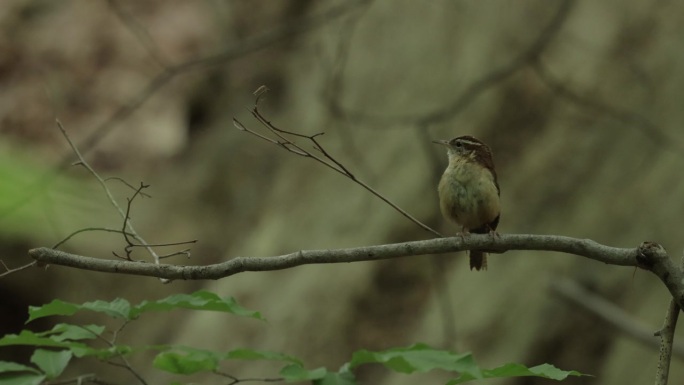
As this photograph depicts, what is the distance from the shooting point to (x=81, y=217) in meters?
7.66

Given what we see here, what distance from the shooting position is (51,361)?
2.13m

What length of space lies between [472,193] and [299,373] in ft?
7.37

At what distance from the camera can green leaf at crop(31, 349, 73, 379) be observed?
6.84ft

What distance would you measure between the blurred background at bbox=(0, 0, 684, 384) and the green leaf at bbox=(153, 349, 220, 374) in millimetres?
3854

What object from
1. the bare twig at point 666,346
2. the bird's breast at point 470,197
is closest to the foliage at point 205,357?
the bare twig at point 666,346

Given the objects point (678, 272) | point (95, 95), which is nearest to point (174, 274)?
point (678, 272)

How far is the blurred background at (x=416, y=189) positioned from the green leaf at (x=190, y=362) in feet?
12.6

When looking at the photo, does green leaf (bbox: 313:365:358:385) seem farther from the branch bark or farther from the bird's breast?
the bird's breast

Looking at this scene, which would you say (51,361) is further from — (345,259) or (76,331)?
(345,259)

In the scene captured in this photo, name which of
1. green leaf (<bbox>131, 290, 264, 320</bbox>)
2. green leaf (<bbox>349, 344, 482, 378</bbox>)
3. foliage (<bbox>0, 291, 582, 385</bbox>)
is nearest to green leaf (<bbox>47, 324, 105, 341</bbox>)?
foliage (<bbox>0, 291, 582, 385</bbox>)

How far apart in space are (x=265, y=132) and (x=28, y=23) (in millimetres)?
4718

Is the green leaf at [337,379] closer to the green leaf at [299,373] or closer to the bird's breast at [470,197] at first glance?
the green leaf at [299,373]

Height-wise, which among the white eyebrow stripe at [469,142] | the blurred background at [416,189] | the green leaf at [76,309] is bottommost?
the green leaf at [76,309]

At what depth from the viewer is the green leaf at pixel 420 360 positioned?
2002 mm
